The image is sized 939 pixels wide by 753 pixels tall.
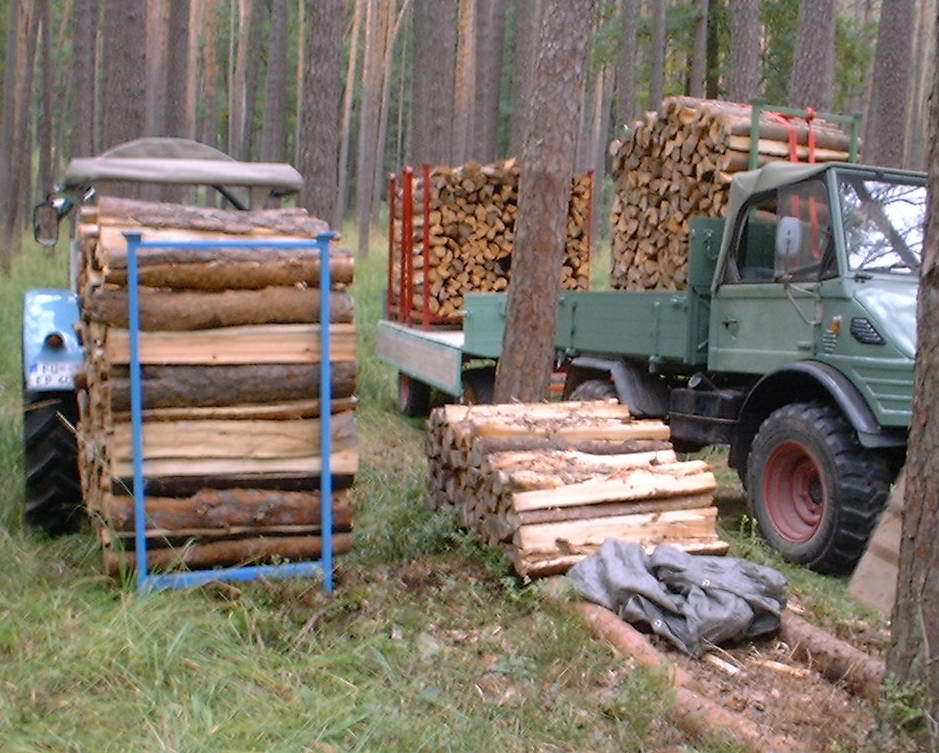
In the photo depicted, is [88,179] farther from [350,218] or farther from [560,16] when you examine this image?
[350,218]

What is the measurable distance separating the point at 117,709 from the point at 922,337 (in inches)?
110

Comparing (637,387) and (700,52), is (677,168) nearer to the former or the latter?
(637,387)

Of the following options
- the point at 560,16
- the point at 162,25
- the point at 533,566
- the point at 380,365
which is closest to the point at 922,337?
the point at 533,566

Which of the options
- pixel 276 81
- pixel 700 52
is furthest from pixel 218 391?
pixel 276 81

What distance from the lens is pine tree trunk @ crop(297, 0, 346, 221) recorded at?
11062 mm

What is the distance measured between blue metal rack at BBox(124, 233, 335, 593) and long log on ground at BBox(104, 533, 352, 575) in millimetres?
40

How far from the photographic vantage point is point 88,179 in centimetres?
623

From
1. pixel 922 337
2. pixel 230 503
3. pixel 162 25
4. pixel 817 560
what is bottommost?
pixel 817 560

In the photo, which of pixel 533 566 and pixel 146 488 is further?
pixel 533 566

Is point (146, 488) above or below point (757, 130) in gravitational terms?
below

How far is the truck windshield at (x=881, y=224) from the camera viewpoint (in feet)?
21.4

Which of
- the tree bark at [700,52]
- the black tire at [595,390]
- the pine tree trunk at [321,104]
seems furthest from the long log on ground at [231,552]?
the tree bark at [700,52]

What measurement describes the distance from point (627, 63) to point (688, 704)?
64.0 ft

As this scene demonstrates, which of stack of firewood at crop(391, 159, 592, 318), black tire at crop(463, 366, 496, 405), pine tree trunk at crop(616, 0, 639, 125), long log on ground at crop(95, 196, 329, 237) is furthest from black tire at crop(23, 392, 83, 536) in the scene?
pine tree trunk at crop(616, 0, 639, 125)
